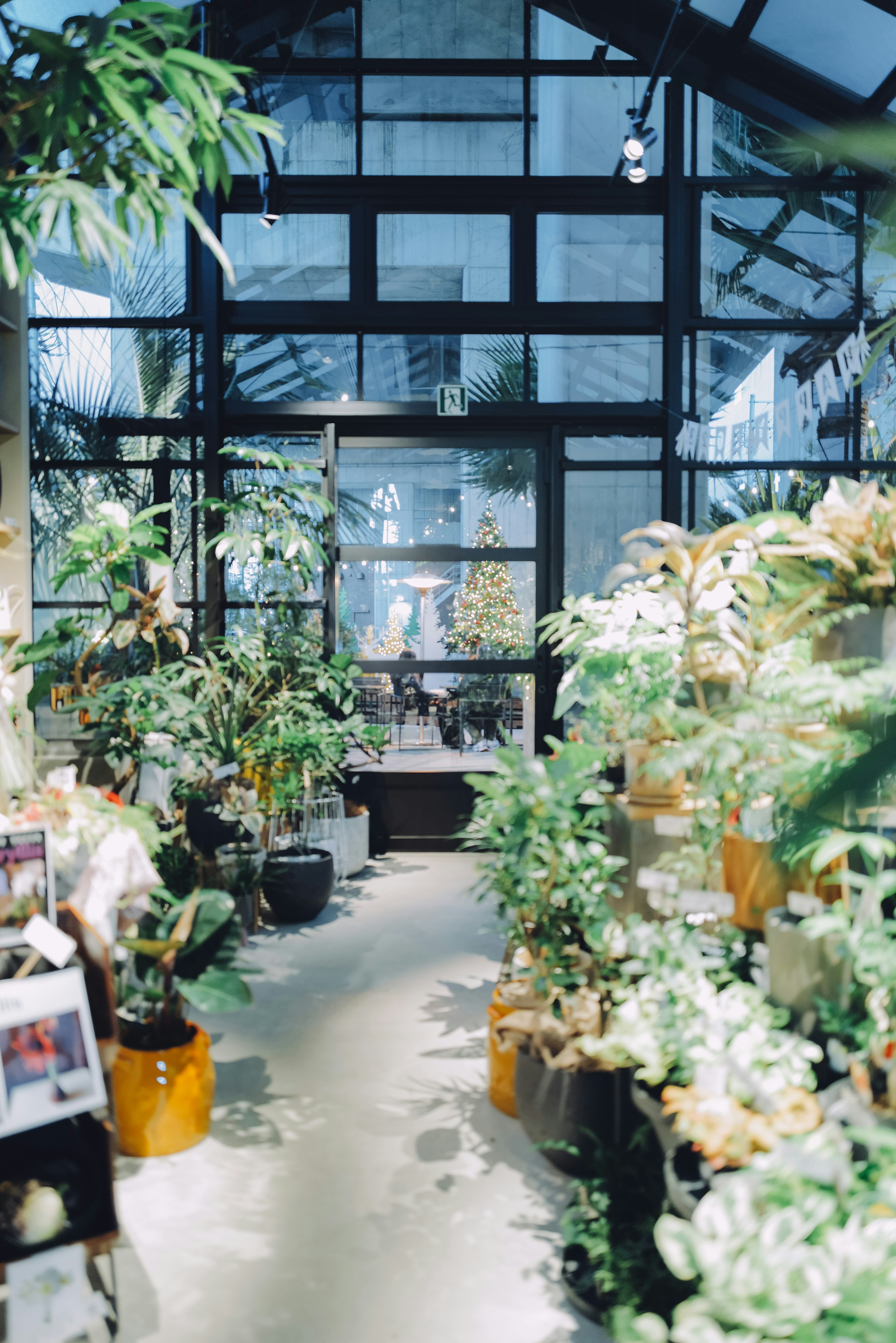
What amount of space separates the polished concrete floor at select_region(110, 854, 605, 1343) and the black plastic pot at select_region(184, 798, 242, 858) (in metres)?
0.61

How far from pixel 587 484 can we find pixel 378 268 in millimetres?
1712

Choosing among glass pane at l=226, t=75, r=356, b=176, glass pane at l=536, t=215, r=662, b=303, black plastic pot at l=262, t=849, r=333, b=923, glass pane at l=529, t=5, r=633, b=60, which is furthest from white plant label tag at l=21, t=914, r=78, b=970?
glass pane at l=529, t=5, r=633, b=60

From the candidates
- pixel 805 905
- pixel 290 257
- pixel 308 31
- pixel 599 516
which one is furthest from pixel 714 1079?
pixel 308 31

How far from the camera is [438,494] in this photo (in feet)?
17.6

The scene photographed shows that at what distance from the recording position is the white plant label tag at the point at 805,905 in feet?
4.88

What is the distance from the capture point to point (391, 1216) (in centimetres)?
203

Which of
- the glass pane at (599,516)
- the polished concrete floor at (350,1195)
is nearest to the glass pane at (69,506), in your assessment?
the glass pane at (599,516)

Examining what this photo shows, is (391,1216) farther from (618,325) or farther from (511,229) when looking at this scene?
(511,229)

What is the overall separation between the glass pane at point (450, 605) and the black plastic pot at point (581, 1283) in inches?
149

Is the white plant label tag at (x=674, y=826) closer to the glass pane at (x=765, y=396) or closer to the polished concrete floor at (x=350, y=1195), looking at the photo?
the polished concrete floor at (x=350, y=1195)

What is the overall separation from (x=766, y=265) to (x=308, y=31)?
2.90 meters

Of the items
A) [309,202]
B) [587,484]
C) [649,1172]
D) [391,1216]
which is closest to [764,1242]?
[649,1172]

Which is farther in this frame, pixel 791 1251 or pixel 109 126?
pixel 109 126

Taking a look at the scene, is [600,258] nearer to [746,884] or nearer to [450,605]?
[450,605]
